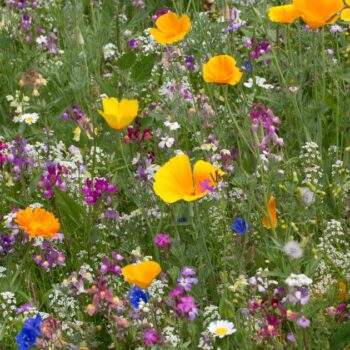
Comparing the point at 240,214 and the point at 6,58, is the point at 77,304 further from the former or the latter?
the point at 6,58

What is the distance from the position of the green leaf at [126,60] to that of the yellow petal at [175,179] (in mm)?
1173

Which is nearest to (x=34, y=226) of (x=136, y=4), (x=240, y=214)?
(x=240, y=214)

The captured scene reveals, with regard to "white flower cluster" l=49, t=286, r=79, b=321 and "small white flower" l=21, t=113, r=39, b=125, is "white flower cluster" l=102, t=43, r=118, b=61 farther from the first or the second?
"white flower cluster" l=49, t=286, r=79, b=321

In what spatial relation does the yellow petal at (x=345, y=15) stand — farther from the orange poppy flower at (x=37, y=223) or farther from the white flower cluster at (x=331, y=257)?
the orange poppy flower at (x=37, y=223)

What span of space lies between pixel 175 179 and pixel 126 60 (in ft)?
4.04

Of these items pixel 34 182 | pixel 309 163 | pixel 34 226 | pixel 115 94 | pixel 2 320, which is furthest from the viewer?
pixel 115 94

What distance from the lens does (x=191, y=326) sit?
2.32 meters

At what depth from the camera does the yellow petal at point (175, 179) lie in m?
2.51

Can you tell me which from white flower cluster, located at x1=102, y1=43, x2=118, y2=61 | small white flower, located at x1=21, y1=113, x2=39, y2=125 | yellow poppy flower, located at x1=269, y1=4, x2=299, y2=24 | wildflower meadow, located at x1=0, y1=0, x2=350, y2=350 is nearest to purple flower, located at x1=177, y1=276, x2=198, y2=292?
wildflower meadow, located at x1=0, y1=0, x2=350, y2=350

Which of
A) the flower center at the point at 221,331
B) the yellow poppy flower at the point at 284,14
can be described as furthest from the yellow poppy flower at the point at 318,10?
the flower center at the point at 221,331

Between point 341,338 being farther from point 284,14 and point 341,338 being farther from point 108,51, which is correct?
point 108,51

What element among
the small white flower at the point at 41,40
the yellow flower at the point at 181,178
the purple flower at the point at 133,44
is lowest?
the yellow flower at the point at 181,178

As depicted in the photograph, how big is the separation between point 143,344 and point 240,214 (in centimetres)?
76

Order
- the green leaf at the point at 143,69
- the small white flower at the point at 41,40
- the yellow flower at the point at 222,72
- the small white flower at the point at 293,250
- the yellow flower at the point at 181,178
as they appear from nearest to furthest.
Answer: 1. the small white flower at the point at 293,250
2. the yellow flower at the point at 181,178
3. the yellow flower at the point at 222,72
4. the green leaf at the point at 143,69
5. the small white flower at the point at 41,40
